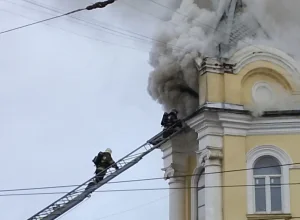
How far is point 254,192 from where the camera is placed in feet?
76.6

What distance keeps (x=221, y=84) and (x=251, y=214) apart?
3655 mm

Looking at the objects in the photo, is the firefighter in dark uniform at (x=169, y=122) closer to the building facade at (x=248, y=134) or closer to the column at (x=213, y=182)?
the building facade at (x=248, y=134)

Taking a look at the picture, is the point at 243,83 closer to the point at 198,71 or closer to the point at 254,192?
the point at 198,71

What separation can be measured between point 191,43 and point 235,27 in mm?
1380

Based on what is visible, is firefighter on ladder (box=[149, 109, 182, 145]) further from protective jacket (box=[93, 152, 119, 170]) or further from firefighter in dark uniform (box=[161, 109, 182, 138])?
protective jacket (box=[93, 152, 119, 170])

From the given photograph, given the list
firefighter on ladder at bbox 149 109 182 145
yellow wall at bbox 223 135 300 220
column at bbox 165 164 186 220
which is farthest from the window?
column at bbox 165 164 186 220

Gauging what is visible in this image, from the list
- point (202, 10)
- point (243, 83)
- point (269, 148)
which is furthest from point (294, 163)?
point (202, 10)

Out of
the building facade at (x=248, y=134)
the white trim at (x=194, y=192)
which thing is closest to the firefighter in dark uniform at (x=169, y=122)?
the building facade at (x=248, y=134)

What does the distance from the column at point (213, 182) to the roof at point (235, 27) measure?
9.54ft

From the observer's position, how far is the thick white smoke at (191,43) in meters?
25.0

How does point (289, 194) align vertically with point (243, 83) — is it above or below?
below

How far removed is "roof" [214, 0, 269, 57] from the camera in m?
24.8

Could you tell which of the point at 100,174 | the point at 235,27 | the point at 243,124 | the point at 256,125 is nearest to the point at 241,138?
the point at 243,124

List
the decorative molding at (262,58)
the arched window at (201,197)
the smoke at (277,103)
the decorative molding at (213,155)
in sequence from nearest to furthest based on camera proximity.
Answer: the decorative molding at (213,155)
the smoke at (277,103)
the decorative molding at (262,58)
the arched window at (201,197)
